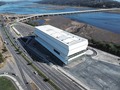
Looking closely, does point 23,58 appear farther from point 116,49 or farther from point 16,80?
point 116,49

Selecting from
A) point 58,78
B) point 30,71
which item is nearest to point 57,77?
point 58,78

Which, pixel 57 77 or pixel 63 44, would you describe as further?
pixel 63 44

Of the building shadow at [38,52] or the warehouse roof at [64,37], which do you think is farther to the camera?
the building shadow at [38,52]

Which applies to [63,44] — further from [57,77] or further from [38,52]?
[38,52]

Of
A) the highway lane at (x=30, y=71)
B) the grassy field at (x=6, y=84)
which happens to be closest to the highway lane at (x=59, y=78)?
the highway lane at (x=30, y=71)

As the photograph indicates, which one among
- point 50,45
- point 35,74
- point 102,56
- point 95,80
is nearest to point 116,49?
point 102,56

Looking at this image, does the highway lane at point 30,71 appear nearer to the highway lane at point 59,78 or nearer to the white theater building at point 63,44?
the highway lane at point 59,78
